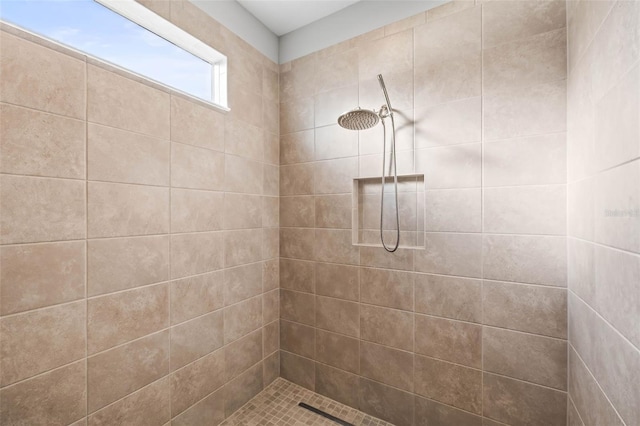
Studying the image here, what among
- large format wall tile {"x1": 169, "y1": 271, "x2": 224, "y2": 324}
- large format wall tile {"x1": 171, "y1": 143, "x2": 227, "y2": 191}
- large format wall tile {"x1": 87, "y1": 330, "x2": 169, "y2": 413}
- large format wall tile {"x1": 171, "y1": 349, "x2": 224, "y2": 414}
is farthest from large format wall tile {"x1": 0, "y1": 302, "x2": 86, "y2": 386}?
large format wall tile {"x1": 171, "y1": 143, "x2": 227, "y2": 191}

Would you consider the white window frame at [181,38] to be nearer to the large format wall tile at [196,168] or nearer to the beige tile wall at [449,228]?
the large format wall tile at [196,168]

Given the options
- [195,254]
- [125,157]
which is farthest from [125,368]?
[125,157]

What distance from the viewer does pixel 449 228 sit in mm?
1470

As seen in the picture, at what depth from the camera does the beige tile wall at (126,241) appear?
95 centimetres

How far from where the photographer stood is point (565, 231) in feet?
4.05

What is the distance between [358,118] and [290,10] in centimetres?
108

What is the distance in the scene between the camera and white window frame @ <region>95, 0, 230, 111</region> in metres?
1.28

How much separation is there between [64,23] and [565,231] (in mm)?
2359

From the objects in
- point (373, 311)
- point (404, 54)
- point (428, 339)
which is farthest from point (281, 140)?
point (428, 339)

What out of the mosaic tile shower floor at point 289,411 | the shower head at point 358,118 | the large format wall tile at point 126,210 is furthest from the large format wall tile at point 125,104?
the mosaic tile shower floor at point 289,411

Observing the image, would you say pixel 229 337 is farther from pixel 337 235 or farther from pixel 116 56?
pixel 116 56

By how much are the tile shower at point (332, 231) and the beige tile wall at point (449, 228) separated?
1 cm

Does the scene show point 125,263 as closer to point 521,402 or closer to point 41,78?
point 41,78

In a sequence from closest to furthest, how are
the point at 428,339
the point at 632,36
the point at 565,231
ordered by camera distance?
1. the point at 632,36
2. the point at 565,231
3. the point at 428,339
